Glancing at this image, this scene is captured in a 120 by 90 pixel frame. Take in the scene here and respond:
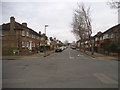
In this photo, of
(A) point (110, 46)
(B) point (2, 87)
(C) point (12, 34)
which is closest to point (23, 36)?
(C) point (12, 34)

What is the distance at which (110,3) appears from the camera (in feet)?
47.6

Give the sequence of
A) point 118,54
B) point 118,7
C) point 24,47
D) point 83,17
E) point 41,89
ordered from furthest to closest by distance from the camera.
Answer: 1. point 24,47
2. point 83,17
3. point 118,54
4. point 118,7
5. point 41,89

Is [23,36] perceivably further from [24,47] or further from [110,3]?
[110,3]

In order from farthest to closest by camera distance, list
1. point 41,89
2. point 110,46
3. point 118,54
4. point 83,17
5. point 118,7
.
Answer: point 83,17
point 110,46
point 118,54
point 118,7
point 41,89

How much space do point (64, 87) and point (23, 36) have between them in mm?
30281

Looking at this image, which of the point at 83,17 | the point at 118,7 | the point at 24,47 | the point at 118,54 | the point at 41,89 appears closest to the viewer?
the point at 41,89

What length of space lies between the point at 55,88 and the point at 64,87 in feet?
1.23

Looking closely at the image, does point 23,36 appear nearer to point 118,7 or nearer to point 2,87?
point 118,7

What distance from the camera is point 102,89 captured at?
219 inches

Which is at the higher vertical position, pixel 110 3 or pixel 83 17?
pixel 83 17

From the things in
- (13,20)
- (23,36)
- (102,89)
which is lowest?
(102,89)

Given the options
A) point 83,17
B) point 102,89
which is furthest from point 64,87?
point 83,17

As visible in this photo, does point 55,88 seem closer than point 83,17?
Yes

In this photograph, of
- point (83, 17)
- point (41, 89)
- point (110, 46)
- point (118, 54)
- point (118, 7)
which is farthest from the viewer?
point (83, 17)
